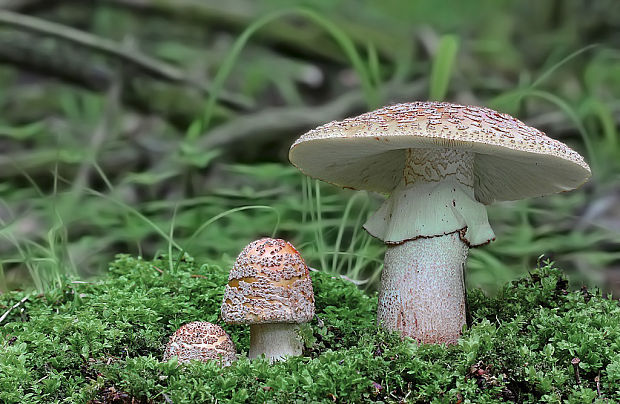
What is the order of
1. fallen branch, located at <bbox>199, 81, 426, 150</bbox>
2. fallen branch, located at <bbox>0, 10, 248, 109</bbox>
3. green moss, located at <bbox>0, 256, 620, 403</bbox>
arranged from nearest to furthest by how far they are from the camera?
green moss, located at <bbox>0, 256, 620, 403</bbox>, fallen branch, located at <bbox>0, 10, 248, 109</bbox>, fallen branch, located at <bbox>199, 81, 426, 150</bbox>

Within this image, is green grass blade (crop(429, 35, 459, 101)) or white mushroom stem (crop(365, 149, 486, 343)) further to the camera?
green grass blade (crop(429, 35, 459, 101))

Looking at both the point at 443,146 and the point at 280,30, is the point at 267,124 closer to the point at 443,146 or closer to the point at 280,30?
the point at 280,30

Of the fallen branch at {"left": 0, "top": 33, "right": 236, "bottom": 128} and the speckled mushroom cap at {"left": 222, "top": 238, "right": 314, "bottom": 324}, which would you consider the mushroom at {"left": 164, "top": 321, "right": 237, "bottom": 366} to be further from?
the fallen branch at {"left": 0, "top": 33, "right": 236, "bottom": 128}

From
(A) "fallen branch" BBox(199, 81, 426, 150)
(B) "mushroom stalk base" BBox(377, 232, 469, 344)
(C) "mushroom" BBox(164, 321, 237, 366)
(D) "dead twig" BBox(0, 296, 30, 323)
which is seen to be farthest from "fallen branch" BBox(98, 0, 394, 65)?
(C) "mushroom" BBox(164, 321, 237, 366)

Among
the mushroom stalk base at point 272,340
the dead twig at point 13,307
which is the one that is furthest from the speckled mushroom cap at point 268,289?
the dead twig at point 13,307

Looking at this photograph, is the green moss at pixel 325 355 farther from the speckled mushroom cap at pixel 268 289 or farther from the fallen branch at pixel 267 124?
the fallen branch at pixel 267 124

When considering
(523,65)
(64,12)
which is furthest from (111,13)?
(523,65)
